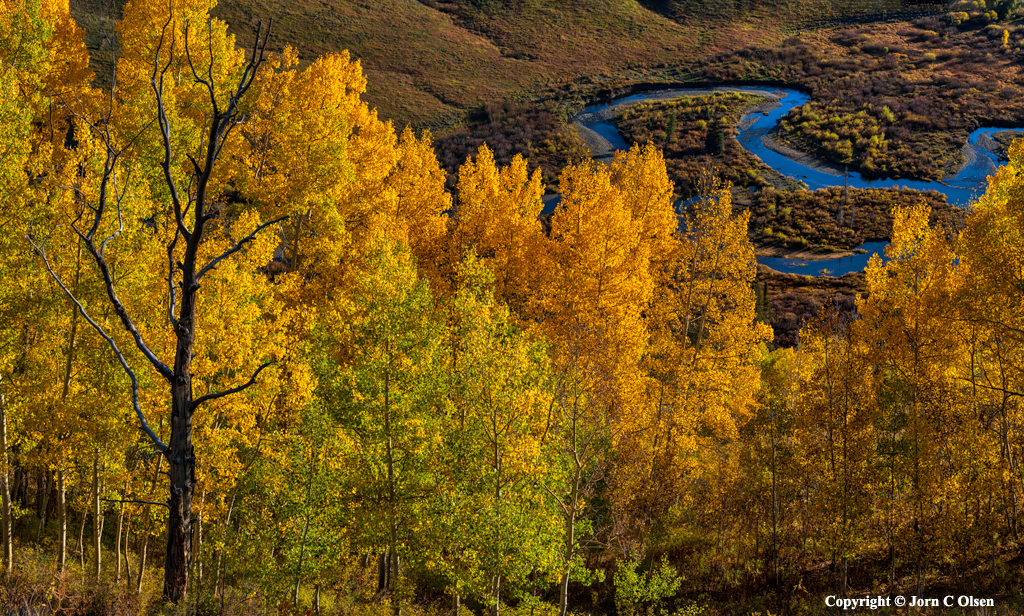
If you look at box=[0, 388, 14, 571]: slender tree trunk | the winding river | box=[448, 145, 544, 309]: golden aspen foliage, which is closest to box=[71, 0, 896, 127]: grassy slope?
the winding river

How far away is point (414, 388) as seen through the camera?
14.3 metres

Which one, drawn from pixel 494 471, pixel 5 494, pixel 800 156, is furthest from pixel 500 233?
pixel 800 156

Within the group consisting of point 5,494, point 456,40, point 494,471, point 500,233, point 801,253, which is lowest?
point 5,494

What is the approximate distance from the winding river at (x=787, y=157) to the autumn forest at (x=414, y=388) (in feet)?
191

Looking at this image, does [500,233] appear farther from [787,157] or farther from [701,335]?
[787,157]

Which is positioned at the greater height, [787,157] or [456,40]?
[456,40]

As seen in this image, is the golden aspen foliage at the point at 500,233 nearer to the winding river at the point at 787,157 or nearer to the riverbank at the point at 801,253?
the riverbank at the point at 801,253

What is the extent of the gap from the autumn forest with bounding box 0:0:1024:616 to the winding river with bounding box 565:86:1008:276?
191 feet

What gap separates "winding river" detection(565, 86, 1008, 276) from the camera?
7450cm

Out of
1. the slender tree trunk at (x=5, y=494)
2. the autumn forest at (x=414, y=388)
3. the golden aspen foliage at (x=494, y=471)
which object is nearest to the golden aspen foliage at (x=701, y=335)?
the autumn forest at (x=414, y=388)

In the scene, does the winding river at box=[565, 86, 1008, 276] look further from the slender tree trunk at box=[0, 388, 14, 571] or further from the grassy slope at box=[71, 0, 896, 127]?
the slender tree trunk at box=[0, 388, 14, 571]

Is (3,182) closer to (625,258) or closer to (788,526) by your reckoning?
(625,258)

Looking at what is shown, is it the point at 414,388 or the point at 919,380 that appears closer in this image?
the point at 414,388

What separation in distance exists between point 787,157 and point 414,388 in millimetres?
103721
